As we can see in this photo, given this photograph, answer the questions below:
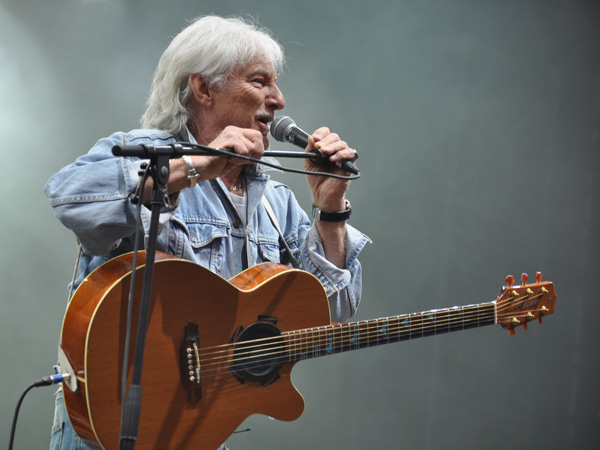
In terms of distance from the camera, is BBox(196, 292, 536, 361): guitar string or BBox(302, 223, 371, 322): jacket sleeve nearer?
BBox(196, 292, 536, 361): guitar string

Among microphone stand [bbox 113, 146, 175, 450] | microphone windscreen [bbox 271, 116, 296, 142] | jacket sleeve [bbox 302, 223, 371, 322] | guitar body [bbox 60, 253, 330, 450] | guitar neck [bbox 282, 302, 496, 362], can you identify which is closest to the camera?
microphone stand [bbox 113, 146, 175, 450]

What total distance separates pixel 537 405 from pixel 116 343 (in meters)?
2.64

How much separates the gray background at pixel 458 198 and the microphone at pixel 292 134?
54.9 inches

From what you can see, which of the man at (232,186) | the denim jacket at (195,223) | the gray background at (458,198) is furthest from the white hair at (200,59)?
the gray background at (458,198)

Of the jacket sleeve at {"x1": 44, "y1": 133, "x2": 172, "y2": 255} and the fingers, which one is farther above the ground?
the fingers

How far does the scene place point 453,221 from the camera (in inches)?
129

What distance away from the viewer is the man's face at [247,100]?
1.82m

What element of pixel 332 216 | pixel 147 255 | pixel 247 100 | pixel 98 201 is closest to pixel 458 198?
pixel 332 216

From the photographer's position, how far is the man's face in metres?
1.82

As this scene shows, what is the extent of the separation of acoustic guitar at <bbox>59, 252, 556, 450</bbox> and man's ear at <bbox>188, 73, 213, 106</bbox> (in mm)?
572

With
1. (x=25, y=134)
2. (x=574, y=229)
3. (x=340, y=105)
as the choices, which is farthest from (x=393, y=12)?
(x=25, y=134)

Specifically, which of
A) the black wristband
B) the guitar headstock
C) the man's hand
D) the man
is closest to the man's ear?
the man

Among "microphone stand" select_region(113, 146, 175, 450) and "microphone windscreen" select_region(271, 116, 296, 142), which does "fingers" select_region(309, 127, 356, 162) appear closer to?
"microphone windscreen" select_region(271, 116, 296, 142)

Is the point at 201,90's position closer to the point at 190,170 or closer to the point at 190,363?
the point at 190,170
